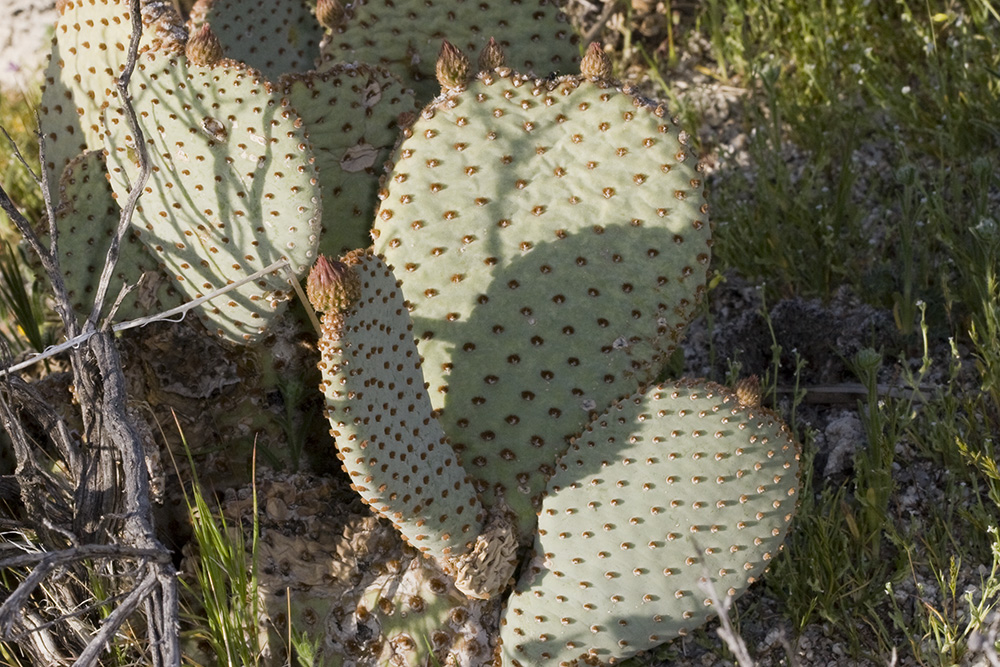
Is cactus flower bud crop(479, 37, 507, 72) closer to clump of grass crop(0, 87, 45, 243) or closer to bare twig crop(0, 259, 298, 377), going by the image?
bare twig crop(0, 259, 298, 377)

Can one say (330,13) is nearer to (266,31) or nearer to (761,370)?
(266,31)

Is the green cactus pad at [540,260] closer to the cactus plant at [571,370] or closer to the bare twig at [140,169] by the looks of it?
the cactus plant at [571,370]

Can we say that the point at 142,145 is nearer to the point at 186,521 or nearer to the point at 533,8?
the point at 186,521

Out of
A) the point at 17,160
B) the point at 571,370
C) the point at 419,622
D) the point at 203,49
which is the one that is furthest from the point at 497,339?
the point at 17,160

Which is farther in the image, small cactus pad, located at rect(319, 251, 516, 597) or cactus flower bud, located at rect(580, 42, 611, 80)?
cactus flower bud, located at rect(580, 42, 611, 80)

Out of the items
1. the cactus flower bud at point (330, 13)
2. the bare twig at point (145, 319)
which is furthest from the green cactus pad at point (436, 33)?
the bare twig at point (145, 319)

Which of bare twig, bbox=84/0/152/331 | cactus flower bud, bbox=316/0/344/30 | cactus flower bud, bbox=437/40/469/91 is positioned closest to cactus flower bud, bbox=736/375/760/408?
cactus flower bud, bbox=437/40/469/91
